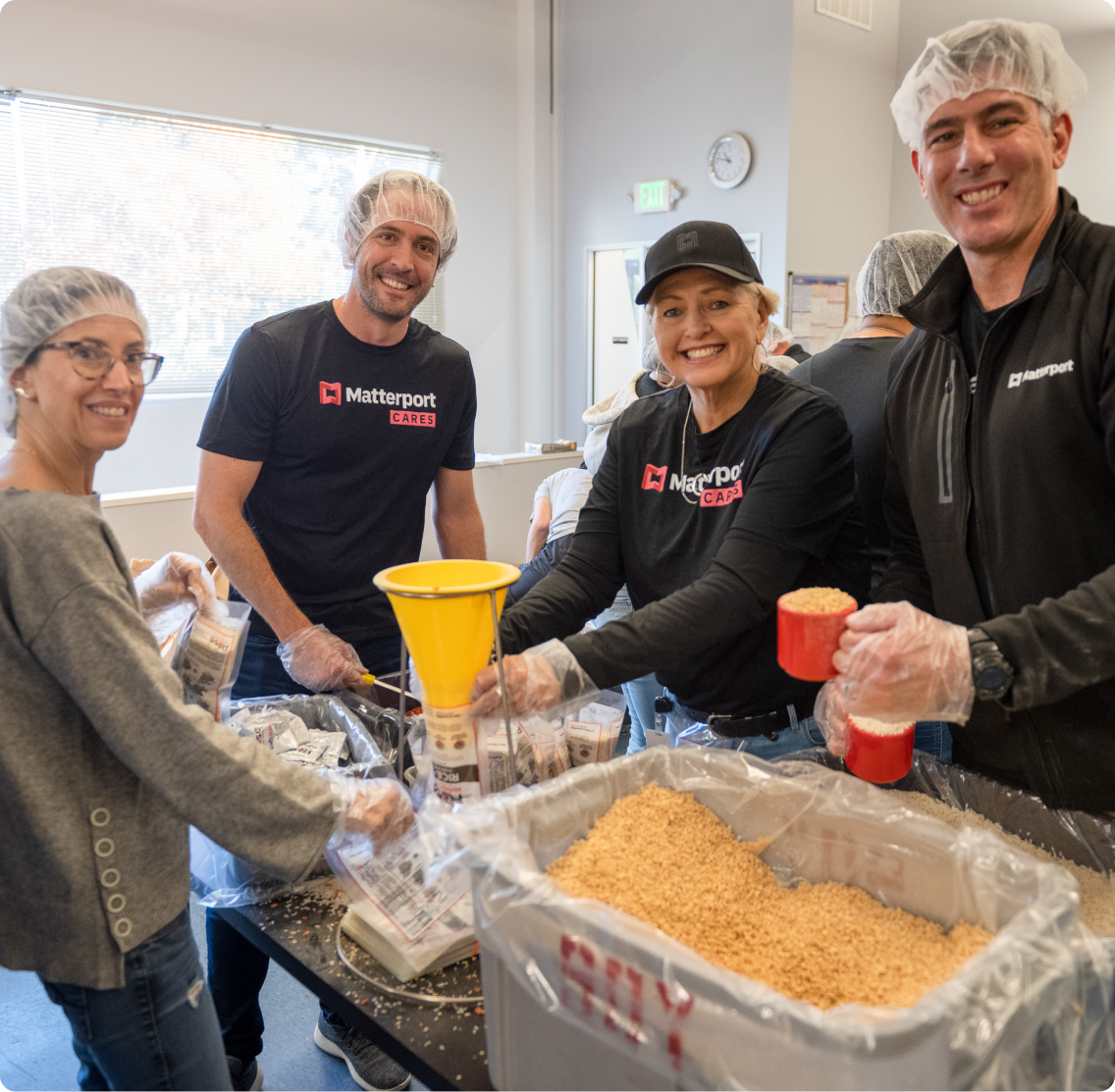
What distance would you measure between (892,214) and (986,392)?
A: 4589 millimetres

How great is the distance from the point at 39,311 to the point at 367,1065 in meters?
1.52

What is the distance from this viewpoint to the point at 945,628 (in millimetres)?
988

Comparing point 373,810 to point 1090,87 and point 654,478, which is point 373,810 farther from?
point 1090,87

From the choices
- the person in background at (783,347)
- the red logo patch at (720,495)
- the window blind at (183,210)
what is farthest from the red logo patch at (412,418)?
the window blind at (183,210)

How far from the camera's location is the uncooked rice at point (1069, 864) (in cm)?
97

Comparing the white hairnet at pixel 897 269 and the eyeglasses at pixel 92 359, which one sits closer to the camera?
the eyeglasses at pixel 92 359

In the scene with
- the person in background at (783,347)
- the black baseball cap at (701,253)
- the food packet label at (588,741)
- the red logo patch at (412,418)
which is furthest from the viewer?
the person in background at (783,347)

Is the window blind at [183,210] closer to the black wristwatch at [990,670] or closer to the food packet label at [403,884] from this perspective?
the food packet label at [403,884]

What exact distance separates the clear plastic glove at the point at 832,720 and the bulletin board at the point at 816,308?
389cm

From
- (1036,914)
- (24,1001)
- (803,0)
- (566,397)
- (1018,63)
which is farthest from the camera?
(566,397)

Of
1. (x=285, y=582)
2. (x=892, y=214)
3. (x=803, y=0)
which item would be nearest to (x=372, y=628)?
(x=285, y=582)

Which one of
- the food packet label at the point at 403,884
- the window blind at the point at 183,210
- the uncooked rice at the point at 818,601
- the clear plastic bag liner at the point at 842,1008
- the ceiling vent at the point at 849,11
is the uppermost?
the ceiling vent at the point at 849,11

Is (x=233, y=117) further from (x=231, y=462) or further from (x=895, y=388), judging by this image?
(x=895, y=388)

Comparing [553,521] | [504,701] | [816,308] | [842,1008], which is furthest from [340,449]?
[816,308]
